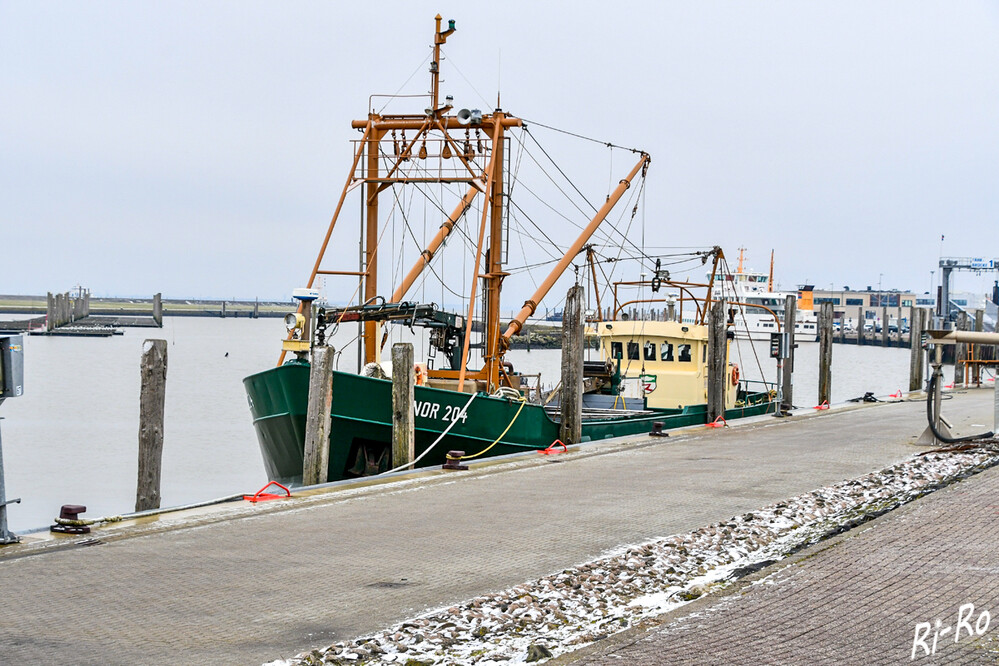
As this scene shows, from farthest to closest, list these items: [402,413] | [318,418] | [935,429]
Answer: [935,429]
[402,413]
[318,418]

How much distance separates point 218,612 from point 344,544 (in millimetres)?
2083

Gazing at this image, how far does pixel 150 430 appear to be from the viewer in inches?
444

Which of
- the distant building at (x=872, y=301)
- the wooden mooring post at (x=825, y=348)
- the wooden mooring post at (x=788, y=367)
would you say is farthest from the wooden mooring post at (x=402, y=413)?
the distant building at (x=872, y=301)

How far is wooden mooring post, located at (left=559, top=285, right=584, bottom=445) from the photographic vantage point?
16750 millimetres

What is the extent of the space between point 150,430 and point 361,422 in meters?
4.49

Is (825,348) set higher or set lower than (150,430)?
higher

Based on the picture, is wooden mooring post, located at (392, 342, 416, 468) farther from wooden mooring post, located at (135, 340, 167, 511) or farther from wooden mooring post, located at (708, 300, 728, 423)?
wooden mooring post, located at (708, 300, 728, 423)

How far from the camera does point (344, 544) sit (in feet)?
27.1

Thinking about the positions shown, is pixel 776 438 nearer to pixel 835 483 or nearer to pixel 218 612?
pixel 835 483

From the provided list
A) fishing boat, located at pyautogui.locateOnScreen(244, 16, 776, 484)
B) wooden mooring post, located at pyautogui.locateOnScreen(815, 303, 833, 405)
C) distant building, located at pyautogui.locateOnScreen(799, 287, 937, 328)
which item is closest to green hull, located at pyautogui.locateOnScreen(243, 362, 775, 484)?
fishing boat, located at pyautogui.locateOnScreen(244, 16, 776, 484)

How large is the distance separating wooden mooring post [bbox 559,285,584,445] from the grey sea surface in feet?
9.92

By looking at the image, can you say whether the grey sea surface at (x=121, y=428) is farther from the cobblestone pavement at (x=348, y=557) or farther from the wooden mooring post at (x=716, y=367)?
the cobblestone pavement at (x=348, y=557)

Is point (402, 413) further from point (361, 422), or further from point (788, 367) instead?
point (788, 367)

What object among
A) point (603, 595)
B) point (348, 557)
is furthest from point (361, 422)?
point (603, 595)
